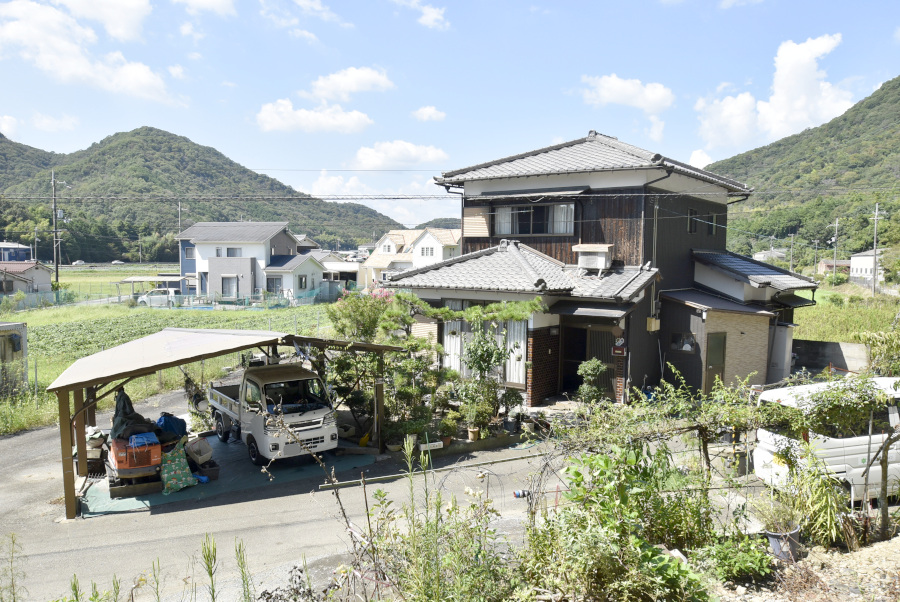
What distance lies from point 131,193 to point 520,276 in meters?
72.0

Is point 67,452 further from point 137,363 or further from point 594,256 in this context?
point 594,256

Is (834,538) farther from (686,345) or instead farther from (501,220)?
(501,220)

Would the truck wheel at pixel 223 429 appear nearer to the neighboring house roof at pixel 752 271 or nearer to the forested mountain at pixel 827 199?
the neighboring house roof at pixel 752 271

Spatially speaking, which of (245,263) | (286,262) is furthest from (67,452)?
(286,262)

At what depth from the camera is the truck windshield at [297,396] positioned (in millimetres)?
10391

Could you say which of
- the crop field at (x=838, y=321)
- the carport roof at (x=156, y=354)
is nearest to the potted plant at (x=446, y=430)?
the carport roof at (x=156, y=354)

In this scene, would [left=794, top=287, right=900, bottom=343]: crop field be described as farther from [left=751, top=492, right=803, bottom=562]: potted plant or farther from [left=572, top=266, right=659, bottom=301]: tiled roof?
[left=751, top=492, right=803, bottom=562]: potted plant

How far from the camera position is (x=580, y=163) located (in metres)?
15.7

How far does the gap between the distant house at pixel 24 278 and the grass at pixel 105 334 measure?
1104 centimetres

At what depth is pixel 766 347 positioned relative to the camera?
52.4 ft

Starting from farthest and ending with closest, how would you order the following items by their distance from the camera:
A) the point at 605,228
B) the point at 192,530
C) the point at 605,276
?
the point at 605,228
the point at 605,276
the point at 192,530

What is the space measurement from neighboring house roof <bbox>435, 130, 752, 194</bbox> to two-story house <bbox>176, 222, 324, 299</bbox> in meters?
32.8

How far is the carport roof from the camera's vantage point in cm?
849

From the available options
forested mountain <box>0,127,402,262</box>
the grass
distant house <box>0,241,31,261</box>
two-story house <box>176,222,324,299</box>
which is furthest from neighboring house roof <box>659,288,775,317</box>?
distant house <box>0,241,31,261</box>
